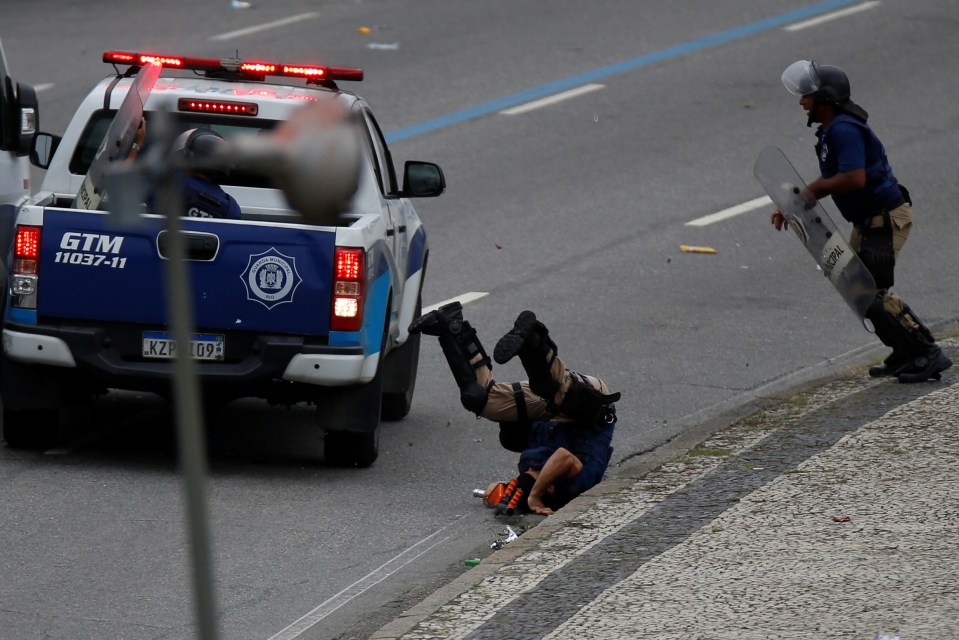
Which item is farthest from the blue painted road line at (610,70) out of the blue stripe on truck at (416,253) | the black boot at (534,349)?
the black boot at (534,349)

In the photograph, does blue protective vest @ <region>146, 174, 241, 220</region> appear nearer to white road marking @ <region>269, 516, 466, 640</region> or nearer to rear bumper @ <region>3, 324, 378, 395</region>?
rear bumper @ <region>3, 324, 378, 395</region>

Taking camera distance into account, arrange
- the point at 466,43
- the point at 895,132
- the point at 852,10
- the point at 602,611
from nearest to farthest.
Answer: the point at 602,611, the point at 895,132, the point at 466,43, the point at 852,10

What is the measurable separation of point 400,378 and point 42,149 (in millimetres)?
2342

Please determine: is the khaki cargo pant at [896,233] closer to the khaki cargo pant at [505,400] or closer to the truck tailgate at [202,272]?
the khaki cargo pant at [505,400]

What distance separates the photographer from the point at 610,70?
1972cm

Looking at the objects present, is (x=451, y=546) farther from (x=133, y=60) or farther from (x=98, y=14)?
(x=98, y=14)

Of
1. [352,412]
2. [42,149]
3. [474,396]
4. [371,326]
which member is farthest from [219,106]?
[474,396]

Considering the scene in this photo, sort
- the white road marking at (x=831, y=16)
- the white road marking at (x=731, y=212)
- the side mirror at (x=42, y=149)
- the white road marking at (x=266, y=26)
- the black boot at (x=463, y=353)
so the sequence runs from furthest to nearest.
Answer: the white road marking at (x=266, y=26) → the white road marking at (x=831, y=16) → the white road marking at (x=731, y=212) → the side mirror at (x=42, y=149) → the black boot at (x=463, y=353)

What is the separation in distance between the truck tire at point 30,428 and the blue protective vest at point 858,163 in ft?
14.5

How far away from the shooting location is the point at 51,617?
6.70 m

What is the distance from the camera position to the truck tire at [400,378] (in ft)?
32.7

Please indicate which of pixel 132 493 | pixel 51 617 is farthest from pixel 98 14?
pixel 51 617

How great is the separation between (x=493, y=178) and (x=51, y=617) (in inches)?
378

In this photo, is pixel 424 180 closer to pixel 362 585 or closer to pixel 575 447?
pixel 575 447
